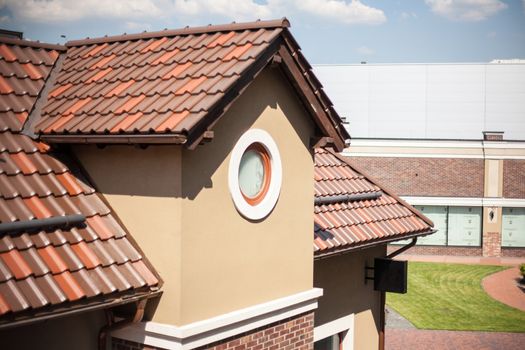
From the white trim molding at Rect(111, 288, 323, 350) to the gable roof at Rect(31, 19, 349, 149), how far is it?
1.62 meters

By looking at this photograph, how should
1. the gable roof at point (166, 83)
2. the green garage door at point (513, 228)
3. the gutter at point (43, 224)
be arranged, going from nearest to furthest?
the gutter at point (43, 224) → the gable roof at point (166, 83) → the green garage door at point (513, 228)

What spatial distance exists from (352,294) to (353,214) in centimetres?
139

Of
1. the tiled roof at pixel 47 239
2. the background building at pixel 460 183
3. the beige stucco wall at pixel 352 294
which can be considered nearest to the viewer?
the tiled roof at pixel 47 239

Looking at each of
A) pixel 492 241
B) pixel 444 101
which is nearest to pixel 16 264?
pixel 492 241

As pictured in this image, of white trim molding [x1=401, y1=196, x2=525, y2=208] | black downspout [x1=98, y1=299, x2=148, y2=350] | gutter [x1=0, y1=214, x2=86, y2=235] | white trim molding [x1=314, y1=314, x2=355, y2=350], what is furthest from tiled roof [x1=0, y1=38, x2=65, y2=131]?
white trim molding [x1=401, y1=196, x2=525, y2=208]

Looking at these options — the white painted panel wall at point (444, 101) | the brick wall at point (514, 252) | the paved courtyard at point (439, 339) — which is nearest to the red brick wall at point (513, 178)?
the brick wall at point (514, 252)

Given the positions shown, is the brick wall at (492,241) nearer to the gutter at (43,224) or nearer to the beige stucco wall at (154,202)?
the beige stucco wall at (154,202)

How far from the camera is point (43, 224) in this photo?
553 centimetres

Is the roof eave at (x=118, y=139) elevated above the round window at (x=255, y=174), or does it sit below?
above

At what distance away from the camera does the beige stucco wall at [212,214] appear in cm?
577

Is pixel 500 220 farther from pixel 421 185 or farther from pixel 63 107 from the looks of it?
pixel 63 107

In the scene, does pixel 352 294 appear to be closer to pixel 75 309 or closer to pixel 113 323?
pixel 113 323

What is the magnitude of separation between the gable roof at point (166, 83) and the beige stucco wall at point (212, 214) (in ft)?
→ 0.82

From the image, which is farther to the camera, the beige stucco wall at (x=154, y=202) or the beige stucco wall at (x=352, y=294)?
the beige stucco wall at (x=352, y=294)
